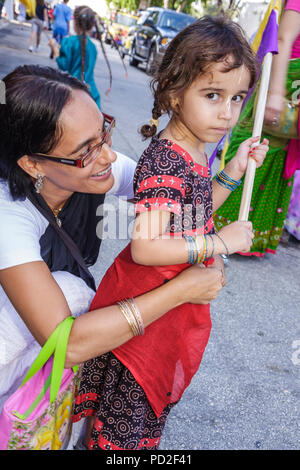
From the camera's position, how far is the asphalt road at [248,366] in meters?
1.76

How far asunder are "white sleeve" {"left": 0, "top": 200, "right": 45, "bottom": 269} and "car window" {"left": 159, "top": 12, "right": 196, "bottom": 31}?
12054 millimetres

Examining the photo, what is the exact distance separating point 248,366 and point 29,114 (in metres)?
1.66

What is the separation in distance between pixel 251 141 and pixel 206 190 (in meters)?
0.28

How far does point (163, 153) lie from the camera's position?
1166 mm

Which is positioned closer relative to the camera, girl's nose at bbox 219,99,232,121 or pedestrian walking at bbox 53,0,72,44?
girl's nose at bbox 219,99,232,121

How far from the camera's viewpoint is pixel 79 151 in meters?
1.25

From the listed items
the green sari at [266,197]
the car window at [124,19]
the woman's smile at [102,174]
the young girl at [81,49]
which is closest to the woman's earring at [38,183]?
the woman's smile at [102,174]

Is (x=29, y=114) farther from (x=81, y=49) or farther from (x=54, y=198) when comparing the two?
(x=81, y=49)

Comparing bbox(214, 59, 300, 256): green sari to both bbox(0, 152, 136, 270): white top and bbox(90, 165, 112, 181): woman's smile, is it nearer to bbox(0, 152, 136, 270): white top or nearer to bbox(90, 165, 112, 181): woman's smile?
bbox(90, 165, 112, 181): woman's smile

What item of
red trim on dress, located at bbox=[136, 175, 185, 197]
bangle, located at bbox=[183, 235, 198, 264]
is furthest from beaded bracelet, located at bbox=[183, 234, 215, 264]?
red trim on dress, located at bbox=[136, 175, 185, 197]

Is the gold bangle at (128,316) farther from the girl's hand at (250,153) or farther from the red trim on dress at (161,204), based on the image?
the girl's hand at (250,153)

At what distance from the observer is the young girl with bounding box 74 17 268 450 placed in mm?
1125

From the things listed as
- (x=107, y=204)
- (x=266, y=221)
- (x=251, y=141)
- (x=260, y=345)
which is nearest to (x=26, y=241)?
(x=251, y=141)
